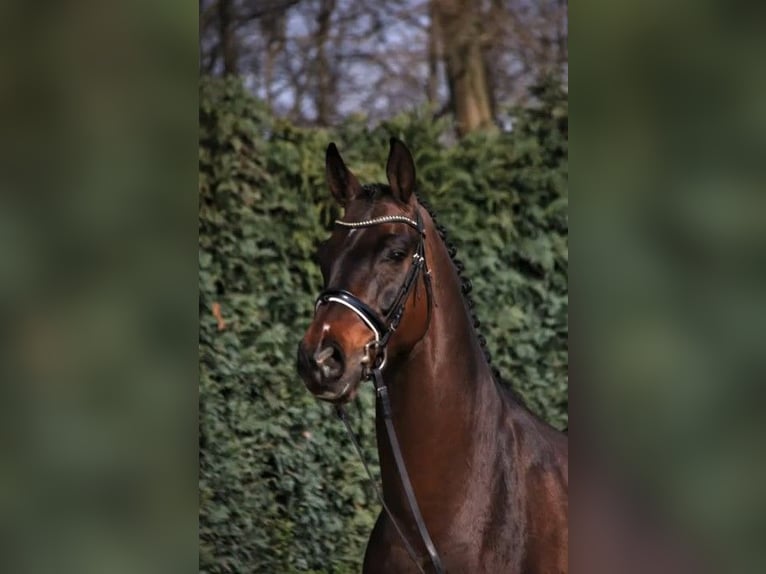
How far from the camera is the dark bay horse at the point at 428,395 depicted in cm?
194

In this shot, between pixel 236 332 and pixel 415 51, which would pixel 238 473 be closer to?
pixel 236 332

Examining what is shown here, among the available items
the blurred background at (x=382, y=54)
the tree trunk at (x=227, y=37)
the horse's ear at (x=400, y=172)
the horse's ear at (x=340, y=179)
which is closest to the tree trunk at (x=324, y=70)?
the blurred background at (x=382, y=54)

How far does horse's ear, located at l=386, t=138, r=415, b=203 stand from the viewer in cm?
203

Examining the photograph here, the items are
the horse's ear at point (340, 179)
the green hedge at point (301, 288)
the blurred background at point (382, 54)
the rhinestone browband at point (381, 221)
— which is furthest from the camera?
the green hedge at point (301, 288)

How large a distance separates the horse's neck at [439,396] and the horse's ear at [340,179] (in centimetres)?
24

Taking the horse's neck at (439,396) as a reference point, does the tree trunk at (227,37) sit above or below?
above

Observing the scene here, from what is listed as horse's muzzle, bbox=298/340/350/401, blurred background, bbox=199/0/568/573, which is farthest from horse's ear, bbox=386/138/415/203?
blurred background, bbox=199/0/568/573

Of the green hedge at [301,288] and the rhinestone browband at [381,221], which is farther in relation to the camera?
the green hedge at [301,288]

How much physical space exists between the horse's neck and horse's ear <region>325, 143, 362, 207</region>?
0.77 ft

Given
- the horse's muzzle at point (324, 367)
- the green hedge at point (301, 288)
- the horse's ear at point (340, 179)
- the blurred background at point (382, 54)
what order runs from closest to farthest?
1. the horse's muzzle at point (324, 367)
2. the horse's ear at point (340, 179)
3. the blurred background at point (382, 54)
4. the green hedge at point (301, 288)

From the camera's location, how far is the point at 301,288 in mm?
2988

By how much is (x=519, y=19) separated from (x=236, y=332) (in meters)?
1.37

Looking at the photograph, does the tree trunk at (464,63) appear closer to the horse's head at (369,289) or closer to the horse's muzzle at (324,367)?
the horse's head at (369,289)
